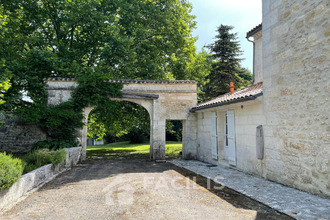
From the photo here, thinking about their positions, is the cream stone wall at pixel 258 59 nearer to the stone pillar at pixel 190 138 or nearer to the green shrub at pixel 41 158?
the stone pillar at pixel 190 138

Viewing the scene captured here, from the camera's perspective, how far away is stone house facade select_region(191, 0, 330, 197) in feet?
14.9

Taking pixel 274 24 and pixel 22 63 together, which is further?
pixel 22 63

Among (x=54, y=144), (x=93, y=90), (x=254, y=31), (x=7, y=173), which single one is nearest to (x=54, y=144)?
(x=54, y=144)

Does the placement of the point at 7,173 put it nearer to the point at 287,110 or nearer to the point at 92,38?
the point at 287,110

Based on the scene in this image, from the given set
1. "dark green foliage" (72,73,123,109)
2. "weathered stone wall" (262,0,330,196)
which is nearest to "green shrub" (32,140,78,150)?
"dark green foliage" (72,73,123,109)

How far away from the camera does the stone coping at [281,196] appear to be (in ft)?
11.8

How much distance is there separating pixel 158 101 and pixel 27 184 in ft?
23.0

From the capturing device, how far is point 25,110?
366 inches

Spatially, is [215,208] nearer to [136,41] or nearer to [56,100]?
[56,100]

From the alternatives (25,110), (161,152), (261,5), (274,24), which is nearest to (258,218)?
(274,24)

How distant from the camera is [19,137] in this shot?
34.5 feet

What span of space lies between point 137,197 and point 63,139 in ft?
21.9

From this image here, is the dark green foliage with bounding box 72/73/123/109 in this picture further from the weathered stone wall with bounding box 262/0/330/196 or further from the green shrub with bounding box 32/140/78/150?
the weathered stone wall with bounding box 262/0/330/196

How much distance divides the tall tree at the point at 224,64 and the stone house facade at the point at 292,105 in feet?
40.5
